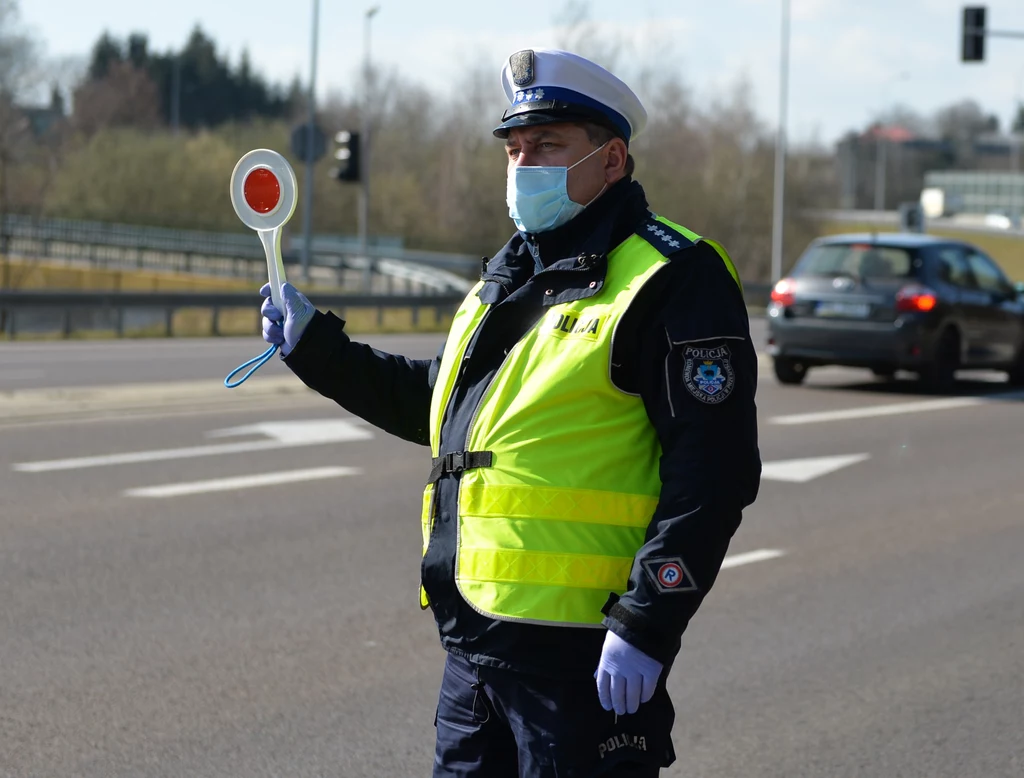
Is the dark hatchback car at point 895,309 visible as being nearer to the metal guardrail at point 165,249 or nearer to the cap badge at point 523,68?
the cap badge at point 523,68

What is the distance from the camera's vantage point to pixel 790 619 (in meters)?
6.81

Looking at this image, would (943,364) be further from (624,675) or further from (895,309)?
(624,675)

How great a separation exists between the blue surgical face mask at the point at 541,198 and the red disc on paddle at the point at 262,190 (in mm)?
638

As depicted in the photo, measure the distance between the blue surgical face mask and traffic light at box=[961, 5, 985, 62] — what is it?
2930 cm

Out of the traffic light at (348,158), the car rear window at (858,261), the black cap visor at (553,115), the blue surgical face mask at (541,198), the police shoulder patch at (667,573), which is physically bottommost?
the police shoulder patch at (667,573)

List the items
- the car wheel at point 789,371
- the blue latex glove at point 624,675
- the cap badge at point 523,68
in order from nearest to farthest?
the blue latex glove at point 624,675, the cap badge at point 523,68, the car wheel at point 789,371

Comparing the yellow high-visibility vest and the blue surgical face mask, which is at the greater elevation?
the blue surgical face mask

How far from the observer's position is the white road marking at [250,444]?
10688 mm

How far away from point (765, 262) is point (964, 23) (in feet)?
101

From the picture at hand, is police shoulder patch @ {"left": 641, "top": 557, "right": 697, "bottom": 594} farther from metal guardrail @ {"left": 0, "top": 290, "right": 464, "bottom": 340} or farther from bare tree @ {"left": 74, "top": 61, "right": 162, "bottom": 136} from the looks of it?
A: bare tree @ {"left": 74, "top": 61, "right": 162, "bottom": 136}

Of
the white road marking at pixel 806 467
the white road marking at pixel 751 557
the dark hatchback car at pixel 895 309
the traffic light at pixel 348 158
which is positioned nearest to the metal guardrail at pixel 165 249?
the traffic light at pixel 348 158

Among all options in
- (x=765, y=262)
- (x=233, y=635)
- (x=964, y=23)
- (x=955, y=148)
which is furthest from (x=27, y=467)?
(x=955, y=148)

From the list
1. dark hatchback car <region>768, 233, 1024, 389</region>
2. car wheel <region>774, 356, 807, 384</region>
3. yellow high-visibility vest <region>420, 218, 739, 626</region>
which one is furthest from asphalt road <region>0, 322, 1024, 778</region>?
car wheel <region>774, 356, 807, 384</region>

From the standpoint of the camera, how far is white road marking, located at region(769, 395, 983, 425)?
46.8 feet
